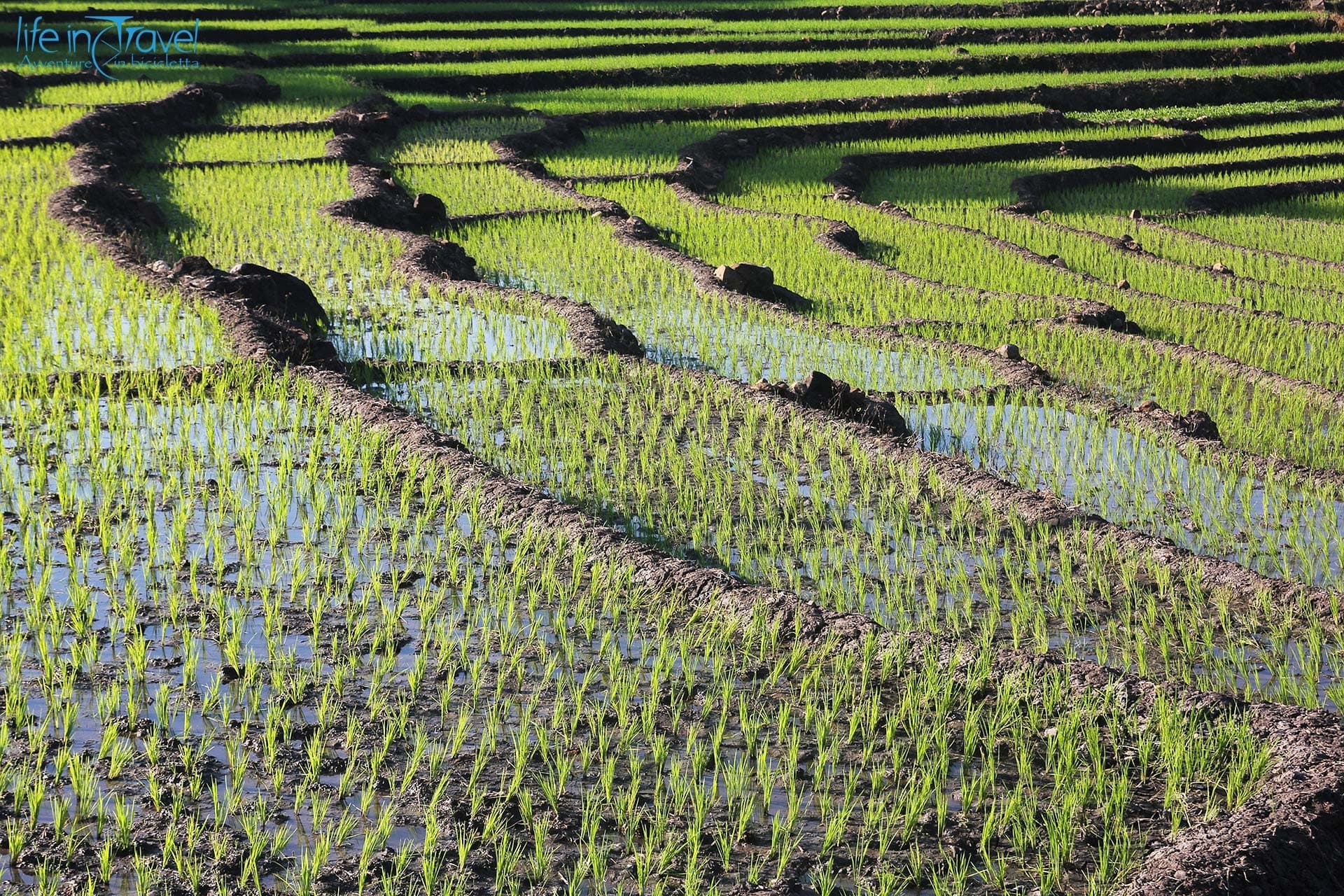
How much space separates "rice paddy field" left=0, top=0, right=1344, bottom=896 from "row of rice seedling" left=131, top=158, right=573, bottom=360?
42 mm

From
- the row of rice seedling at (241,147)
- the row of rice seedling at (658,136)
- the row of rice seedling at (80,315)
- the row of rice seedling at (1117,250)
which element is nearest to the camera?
the row of rice seedling at (80,315)

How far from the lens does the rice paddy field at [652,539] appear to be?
2.71 m

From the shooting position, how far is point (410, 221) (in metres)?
9.47

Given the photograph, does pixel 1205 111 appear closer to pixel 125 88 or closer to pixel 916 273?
pixel 916 273

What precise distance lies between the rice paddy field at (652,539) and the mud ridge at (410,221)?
0.18 ft

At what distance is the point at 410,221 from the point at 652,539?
5680mm

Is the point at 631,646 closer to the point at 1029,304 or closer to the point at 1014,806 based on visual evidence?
the point at 1014,806

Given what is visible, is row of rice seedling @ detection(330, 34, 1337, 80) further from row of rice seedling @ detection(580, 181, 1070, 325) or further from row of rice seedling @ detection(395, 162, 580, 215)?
row of rice seedling @ detection(580, 181, 1070, 325)

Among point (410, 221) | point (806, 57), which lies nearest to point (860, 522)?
point (410, 221)

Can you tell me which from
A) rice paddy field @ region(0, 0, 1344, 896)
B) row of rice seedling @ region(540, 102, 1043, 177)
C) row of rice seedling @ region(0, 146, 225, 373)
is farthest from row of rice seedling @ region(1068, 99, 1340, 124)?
row of rice seedling @ region(0, 146, 225, 373)

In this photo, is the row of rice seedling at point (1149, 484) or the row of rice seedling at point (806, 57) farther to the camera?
the row of rice seedling at point (806, 57)

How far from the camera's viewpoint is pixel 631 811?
275 cm

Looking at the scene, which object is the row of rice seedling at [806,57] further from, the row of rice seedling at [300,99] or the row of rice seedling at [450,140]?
the row of rice seedling at [450,140]

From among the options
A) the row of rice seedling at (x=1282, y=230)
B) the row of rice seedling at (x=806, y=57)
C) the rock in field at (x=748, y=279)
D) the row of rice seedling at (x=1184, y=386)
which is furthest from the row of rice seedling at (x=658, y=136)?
the row of rice seedling at (x=1184, y=386)
